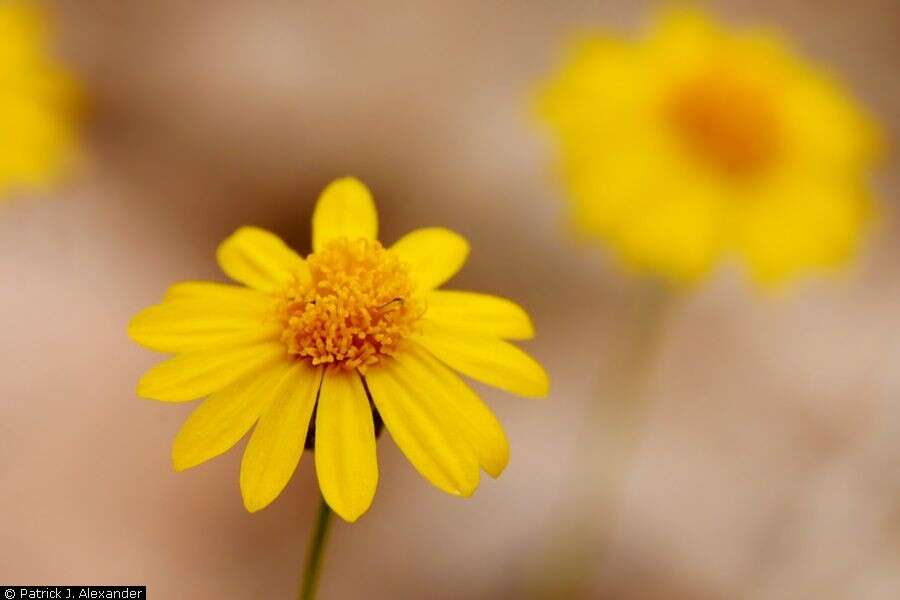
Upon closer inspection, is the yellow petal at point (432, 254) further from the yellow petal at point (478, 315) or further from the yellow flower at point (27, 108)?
the yellow flower at point (27, 108)

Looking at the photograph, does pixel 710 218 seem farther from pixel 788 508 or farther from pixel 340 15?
pixel 340 15

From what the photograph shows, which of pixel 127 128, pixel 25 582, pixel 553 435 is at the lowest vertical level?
pixel 25 582

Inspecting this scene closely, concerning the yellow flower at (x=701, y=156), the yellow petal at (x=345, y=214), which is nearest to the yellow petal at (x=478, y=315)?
the yellow petal at (x=345, y=214)

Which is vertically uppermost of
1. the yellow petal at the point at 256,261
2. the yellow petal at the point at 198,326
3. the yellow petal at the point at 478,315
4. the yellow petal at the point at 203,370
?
the yellow petal at the point at 256,261

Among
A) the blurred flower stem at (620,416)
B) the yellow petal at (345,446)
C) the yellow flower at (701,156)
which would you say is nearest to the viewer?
the yellow petal at (345,446)

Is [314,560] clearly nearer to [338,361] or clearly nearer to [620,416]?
[338,361]

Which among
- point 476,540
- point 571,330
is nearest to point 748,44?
point 571,330

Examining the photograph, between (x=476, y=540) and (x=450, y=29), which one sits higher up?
(x=450, y=29)

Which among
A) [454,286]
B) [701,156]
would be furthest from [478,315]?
[454,286]
